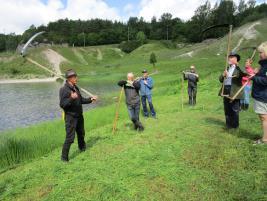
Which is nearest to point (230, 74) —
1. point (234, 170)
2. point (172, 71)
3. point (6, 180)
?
point (234, 170)

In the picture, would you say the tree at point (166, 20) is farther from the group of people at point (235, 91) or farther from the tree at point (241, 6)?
the group of people at point (235, 91)

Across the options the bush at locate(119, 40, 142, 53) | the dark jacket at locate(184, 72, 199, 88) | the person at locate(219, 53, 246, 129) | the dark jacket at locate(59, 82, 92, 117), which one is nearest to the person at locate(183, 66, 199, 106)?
the dark jacket at locate(184, 72, 199, 88)

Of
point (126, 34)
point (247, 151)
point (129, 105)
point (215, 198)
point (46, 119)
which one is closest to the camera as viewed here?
point (215, 198)

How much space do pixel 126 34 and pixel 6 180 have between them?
158162mm

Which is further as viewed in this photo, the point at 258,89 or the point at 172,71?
the point at 172,71

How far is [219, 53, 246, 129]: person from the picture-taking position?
10078mm

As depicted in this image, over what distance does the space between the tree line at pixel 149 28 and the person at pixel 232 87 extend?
87864 mm

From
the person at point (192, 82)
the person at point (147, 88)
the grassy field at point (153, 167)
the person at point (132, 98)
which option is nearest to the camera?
the grassy field at point (153, 167)

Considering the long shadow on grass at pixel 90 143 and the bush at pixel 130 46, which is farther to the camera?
the bush at pixel 130 46

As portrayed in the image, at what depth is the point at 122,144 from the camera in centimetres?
1047

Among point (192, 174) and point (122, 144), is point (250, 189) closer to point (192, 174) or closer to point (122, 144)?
point (192, 174)

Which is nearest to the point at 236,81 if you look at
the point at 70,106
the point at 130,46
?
the point at 70,106

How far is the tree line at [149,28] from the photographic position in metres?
121

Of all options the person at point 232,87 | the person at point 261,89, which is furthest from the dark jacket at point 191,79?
the person at point 261,89
